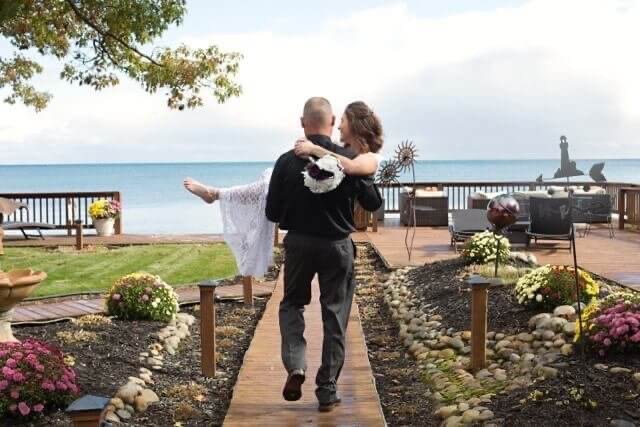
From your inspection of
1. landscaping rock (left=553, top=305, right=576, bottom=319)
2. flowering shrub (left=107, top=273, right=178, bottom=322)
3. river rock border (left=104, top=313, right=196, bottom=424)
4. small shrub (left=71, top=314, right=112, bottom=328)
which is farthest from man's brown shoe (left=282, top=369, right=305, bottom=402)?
flowering shrub (left=107, top=273, right=178, bottom=322)

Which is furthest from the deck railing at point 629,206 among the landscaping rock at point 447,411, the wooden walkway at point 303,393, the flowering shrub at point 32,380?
the flowering shrub at point 32,380

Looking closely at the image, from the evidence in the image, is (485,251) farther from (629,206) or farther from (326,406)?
(629,206)

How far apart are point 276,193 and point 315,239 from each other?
0.32 meters

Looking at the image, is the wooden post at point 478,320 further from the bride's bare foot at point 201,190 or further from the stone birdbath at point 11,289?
the stone birdbath at point 11,289

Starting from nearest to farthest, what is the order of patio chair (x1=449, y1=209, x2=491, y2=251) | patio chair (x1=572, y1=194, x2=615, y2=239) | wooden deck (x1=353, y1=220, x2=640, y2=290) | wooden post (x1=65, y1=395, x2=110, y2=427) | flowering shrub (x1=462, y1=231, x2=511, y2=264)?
wooden post (x1=65, y1=395, x2=110, y2=427) → flowering shrub (x1=462, y1=231, x2=511, y2=264) → wooden deck (x1=353, y1=220, x2=640, y2=290) → patio chair (x1=449, y1=209, x2=491, y2=251) → patio chair (x1=572, y1=194, x2=615, y2=239)

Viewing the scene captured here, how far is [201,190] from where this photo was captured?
14.6ft

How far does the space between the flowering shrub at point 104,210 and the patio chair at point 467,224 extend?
24.7 feet

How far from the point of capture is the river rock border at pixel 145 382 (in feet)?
14.4

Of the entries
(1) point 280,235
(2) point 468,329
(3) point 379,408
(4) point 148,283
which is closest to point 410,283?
(2) point 468,329

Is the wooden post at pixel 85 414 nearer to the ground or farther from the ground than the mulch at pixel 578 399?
farther from the ground

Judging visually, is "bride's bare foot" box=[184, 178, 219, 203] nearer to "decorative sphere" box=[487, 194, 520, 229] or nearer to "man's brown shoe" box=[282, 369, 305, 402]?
"man's brown shoe" box=[282, 369, 305, 402]

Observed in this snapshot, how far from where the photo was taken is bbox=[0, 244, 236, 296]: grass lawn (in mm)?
9898

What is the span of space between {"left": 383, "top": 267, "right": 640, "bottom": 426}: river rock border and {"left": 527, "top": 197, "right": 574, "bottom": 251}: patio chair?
16.9 ft

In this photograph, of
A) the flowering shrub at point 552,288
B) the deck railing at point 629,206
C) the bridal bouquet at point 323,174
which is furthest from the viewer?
the deck railing at point 629,206
